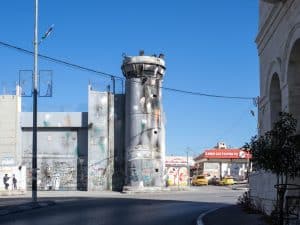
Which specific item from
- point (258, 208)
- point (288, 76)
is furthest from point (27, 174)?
point (288, 76)

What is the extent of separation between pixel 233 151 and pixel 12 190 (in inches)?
2504

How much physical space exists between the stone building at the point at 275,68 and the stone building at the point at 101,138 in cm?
3137

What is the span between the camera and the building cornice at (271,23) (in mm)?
17778

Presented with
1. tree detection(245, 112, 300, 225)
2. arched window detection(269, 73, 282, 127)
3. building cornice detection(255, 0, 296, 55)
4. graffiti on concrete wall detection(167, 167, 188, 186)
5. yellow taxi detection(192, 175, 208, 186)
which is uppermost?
building cornice detection(255, 0, 296, 55)

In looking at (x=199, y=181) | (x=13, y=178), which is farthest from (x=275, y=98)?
(x=199, y=181)

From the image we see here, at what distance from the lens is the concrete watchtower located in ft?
183

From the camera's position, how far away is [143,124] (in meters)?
55.9

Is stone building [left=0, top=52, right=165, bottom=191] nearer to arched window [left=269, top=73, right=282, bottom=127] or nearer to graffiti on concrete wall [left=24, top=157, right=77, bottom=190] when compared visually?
graffiti on concrete wall [left=24, top=157, right=77, bottom=190]

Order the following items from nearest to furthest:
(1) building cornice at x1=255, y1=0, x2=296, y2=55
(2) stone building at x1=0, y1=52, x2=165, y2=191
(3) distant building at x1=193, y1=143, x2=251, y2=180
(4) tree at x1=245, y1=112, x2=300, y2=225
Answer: (4) tree at x1=245, y1=112, x2=300, y2=225 → (1) building cornice at x1=255, y1=0, x2=296, y2=55 → (2) stone building at x1=0, y1=52, x2=165, y2=191 → (3) distant building at x1=193, y1=143, x2=251, y2=180

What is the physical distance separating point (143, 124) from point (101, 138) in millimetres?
4765

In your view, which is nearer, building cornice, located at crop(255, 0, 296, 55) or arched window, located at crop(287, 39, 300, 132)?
arched window, located at crop(287, 39, 300, 132)

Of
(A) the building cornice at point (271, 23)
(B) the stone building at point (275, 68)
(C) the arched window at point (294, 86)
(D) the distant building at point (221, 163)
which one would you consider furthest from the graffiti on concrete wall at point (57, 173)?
(D) the distant building at point (221, 163)

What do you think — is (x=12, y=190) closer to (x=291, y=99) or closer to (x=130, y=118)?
(x=130, y=118)

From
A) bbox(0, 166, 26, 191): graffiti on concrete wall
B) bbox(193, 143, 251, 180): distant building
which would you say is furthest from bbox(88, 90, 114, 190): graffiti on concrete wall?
bbox(193, 143, 251, 180): distant building
